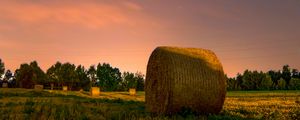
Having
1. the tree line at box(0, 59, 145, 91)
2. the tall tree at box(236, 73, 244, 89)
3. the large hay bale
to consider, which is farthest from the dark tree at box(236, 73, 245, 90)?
the large hay bale

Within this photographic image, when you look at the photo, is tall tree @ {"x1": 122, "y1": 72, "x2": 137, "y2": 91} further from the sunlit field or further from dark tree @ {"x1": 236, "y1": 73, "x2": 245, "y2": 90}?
the sunlit field

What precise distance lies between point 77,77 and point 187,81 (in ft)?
380

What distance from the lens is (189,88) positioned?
14750mm

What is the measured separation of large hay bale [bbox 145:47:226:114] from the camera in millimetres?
14711

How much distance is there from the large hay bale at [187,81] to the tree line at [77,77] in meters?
102

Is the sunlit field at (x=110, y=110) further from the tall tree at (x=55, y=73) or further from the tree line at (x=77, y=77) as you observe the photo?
the tall tree at (x=55, y=73)

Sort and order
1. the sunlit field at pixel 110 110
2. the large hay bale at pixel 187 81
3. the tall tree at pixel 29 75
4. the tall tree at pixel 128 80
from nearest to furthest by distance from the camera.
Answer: the sunlit field at pixel 110 110 → the large hay bale at pixel 187 81 → the tall tree at pixel 29 75 → the tall tree at pixel 128 80

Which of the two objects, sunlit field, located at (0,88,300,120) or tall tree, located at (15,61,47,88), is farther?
tall tree, located at (15,61,47,88)

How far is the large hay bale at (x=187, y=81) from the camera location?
1471 cm

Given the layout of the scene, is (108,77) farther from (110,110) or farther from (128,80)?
(110,110)

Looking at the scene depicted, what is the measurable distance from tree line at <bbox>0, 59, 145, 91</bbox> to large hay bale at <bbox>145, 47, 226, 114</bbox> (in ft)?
335

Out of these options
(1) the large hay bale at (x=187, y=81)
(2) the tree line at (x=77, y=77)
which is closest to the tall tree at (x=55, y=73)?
(2) the tree line at (x=77, y=77)

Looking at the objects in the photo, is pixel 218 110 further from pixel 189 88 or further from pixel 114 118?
pixel 114 118

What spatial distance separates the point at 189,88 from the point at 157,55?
2.19 m
